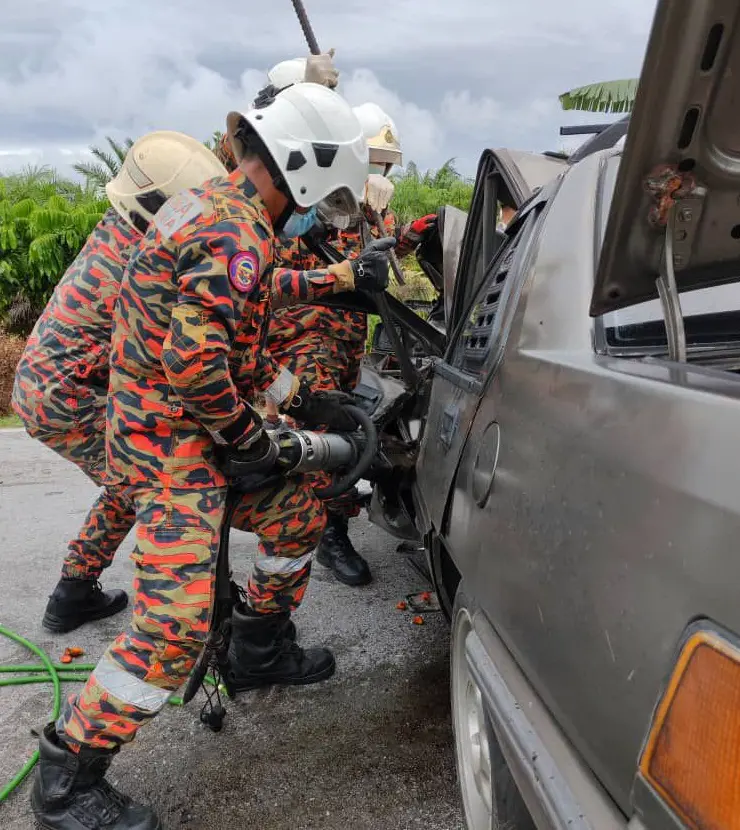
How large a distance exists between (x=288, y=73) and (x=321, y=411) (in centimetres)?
233

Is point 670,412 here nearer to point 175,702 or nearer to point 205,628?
point 205,628

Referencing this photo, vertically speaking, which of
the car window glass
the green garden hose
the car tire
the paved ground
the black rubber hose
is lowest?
the green garden hose

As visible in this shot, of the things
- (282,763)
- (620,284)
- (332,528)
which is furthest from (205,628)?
(332,528)

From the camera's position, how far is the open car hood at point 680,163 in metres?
0.90

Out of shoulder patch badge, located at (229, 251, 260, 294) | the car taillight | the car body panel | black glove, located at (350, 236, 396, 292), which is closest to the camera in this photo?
the car taillight

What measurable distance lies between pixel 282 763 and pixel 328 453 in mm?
980

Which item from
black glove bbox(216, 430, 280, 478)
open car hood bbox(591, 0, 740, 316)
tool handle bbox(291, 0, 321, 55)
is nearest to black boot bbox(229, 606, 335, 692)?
black glove bbox(216, 430, 280, 478)

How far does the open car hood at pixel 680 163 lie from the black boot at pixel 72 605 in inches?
107

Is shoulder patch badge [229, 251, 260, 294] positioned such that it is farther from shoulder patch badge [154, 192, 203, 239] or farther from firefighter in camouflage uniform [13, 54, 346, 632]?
firefighter in camouflage uniform [13, 54, 346, 632]

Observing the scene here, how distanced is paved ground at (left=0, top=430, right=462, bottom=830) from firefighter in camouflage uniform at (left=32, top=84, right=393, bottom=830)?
247 millimetres

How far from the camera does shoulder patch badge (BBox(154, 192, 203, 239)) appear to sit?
195 cm

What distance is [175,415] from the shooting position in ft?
6.82

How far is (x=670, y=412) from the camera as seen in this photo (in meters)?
0.94

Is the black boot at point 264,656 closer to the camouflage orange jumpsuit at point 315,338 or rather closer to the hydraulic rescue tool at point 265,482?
the hydraulic rescue tool at point 265,482
